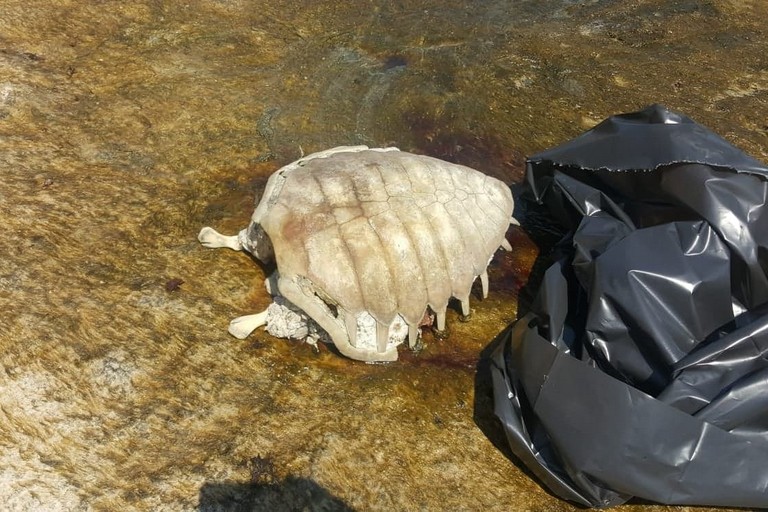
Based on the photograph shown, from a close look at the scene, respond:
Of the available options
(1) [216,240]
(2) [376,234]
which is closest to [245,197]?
(1) [216,240]

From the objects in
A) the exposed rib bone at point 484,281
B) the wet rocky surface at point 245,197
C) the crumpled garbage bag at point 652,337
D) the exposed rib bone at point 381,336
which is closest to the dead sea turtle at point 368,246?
the exposed rib bone at point 381,336

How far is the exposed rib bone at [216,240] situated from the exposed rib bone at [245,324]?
1.81ft

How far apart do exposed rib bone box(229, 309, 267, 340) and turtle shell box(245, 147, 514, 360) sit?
31 cm

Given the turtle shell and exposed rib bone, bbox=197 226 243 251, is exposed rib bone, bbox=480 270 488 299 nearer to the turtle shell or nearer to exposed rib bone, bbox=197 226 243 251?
the turtle shell

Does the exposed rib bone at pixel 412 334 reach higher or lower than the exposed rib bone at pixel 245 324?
lower

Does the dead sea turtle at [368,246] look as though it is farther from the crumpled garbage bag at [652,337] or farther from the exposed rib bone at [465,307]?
the crumpled garbage bag at [652,337]

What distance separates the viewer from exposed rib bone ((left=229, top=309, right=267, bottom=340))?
114 inches

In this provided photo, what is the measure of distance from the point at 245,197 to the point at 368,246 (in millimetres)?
1337

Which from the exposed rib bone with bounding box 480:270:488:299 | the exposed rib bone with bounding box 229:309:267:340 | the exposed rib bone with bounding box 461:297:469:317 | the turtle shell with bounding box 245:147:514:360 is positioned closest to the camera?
the turtle shell with bounding box 245:147:514:360

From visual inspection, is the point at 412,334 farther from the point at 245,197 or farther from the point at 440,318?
the point at 245,197

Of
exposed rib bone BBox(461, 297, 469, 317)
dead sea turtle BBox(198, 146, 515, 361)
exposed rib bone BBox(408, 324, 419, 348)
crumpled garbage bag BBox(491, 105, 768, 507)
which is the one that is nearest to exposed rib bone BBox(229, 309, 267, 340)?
dead sea turtle BBox(198, 146, 515, 361)

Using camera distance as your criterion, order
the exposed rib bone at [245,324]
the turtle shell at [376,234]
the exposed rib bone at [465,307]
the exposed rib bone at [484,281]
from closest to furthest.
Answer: the turtle shell at [376,234]
the exposed rib bone at [245,324]
the exposed rib bone at [465,307]
the exposed rib bone at [484,281]

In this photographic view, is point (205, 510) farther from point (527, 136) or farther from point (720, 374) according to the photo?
point (527, 136)

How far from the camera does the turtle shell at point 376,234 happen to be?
8.96ft
